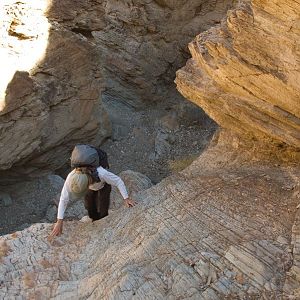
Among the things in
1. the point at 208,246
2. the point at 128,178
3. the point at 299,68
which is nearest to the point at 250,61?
the point at 299,68

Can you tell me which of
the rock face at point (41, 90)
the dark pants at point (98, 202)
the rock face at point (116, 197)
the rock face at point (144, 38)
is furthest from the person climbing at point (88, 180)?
the rock face at point (144, 38)

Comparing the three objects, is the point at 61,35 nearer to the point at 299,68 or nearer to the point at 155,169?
the point at 155,169

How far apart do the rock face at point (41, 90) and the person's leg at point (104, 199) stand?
3.70 meters

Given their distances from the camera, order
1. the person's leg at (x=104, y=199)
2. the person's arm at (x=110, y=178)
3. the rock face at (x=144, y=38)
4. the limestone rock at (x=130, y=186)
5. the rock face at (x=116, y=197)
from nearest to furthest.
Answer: the person's arm at (x=110, y=178), the person's leg at (x=104, y=199), the limestone rock at (x=130, y=186), the rock face at (x=116, y=197), the rock face at (x=144, y=38)

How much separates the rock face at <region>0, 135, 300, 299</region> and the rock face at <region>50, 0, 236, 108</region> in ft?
18.7

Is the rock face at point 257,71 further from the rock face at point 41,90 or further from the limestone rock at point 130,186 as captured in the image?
the rock face at point 41,90

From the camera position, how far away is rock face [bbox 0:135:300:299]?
386 centimetres

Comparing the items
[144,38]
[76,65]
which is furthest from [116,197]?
[144,38]

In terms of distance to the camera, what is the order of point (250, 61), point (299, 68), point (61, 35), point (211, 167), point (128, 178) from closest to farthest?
point (299, 68)
point (250, 61)
point (211, 167)
point (128, 178)
point (61, 35)

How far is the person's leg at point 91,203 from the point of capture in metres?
5.88

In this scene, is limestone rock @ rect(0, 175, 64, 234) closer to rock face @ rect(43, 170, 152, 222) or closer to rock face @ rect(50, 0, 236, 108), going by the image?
rock face @ rect(43, 170, 152, 222)

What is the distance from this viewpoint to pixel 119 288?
4.18 metres

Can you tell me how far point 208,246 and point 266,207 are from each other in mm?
757

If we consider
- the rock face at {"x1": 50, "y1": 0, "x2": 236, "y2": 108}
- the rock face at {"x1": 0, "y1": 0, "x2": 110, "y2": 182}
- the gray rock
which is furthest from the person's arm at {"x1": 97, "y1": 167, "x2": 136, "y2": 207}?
the rock face at {"x1": 50, "y1": 0, "x2": 236, "y2": 108}
